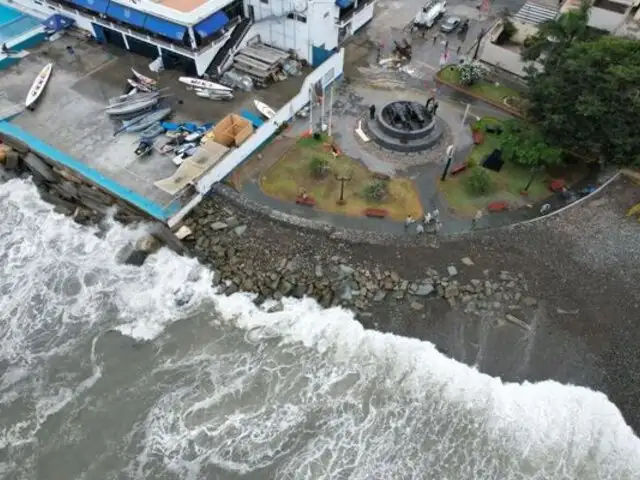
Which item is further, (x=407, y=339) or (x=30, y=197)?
(x=30, y=197)

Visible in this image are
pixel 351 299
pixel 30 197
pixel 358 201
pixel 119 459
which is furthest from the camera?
pixel 30 197

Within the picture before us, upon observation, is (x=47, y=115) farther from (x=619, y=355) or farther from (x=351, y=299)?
(x=619, y=355)

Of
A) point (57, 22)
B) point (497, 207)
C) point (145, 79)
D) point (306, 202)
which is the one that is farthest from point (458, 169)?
point (57, 22)

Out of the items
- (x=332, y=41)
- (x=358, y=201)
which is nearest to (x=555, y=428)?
(x=358, y=201)

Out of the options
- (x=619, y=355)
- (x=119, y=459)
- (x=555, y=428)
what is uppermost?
(x=619, y=355)

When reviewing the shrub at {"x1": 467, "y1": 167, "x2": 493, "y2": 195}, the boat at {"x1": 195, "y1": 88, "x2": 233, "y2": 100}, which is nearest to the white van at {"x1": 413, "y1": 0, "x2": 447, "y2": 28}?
the boat at {"x1": 195, "y1": 88, "x2": 233, "y2": 100}

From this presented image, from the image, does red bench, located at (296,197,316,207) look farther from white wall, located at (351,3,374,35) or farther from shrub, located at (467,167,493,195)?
white wall, located at (351,3,374,35)
